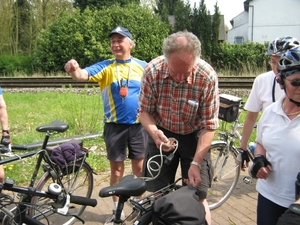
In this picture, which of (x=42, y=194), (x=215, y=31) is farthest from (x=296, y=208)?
(x=215, y=31)

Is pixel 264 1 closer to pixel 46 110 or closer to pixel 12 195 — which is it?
pixel 46 110

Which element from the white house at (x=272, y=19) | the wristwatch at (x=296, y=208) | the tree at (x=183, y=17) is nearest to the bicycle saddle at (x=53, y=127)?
the wristwatch at (x=296, y=208)

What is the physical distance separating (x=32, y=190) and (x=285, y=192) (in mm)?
1884

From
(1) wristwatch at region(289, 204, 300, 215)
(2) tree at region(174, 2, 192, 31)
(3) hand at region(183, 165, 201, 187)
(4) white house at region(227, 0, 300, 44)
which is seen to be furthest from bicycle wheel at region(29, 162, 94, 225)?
(4) white house at region(227, 0, 300, 44)

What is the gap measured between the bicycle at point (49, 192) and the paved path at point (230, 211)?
193 millimetres

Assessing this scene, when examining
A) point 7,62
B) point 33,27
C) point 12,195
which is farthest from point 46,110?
point 33,27

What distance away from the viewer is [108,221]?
12.5ft

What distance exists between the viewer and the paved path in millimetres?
3951

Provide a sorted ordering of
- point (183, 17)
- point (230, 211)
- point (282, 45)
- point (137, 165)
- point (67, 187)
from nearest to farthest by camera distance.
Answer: point (282, 45) → point (67, 187) → point (137, 165) → point (230, 211) → point (183, 17)

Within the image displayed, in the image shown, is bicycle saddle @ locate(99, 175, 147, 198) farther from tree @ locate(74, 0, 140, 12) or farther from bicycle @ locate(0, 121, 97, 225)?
tree @ locate(74, 0, 140, 12)

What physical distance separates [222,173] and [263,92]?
138 cm

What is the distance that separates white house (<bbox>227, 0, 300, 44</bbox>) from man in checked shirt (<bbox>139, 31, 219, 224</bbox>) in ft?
124

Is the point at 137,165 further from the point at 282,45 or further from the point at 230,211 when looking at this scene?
the point at 282,45

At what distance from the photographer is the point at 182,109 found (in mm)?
2850
